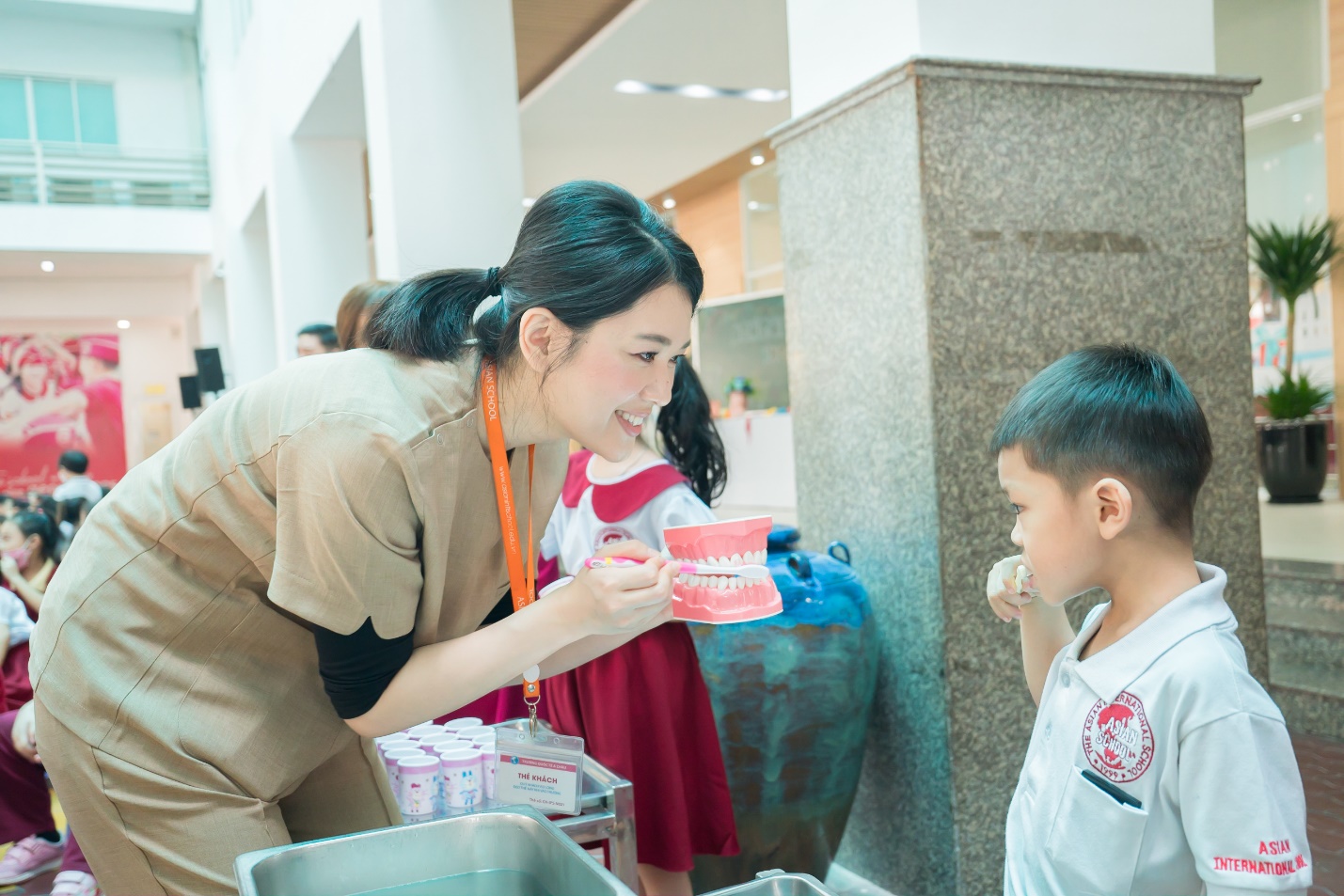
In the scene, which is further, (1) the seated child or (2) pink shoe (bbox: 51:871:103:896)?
(1) the seated child

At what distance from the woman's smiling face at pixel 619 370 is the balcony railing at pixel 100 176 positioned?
14447 millimetres

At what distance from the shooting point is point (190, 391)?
34.0 feet

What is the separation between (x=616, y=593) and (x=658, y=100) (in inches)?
294

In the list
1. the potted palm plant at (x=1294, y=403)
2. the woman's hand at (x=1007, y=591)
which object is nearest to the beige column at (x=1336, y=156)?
the potted palm plant at (x=1294, y=403)

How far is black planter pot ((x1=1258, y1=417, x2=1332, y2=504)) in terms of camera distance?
7.71 metres

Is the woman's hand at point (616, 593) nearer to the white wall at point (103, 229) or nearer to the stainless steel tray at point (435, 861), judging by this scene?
the stainless steel tray at point (435, 861)

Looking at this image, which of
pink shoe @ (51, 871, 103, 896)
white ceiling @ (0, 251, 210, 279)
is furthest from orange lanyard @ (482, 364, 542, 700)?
white ceiling @ (0, 251, 210, 279)

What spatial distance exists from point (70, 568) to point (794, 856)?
1863mm

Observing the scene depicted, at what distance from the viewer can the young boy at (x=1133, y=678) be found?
1168mm

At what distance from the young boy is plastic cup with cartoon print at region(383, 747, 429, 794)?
99 cm

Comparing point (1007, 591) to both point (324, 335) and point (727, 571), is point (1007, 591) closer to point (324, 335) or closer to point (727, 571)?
point (727, 571)

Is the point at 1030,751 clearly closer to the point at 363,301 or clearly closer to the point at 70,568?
the point at 70,568

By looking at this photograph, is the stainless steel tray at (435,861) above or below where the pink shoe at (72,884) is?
above

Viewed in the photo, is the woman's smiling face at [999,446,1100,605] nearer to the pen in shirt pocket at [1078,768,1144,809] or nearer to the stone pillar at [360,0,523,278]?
the pen in shirt pocket at [1078,768,1144,809]
